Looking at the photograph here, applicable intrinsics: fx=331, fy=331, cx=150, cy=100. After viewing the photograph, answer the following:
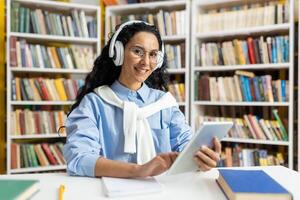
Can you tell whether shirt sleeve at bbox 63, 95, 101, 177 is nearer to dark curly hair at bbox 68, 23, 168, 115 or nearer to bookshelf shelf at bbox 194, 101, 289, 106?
dark curly hair at bbox 68, 23, 168, 115

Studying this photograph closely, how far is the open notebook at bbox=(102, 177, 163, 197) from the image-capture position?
0.88m

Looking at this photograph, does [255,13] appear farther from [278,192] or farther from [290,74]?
[278,192]

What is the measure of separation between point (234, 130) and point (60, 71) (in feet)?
5.56

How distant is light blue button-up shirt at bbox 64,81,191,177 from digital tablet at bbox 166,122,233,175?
30 cm

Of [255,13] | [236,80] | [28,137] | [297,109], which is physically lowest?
[28,137]

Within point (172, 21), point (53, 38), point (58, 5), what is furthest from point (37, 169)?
point (172, 21)

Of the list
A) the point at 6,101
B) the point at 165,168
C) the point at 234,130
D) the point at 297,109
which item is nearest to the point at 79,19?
the point at 6,101

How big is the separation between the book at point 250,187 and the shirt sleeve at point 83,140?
433mm

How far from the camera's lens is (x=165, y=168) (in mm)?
1005

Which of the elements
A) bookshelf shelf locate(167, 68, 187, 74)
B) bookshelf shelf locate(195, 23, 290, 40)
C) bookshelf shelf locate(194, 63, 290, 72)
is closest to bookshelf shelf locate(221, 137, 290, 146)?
bookshelf shelf locate(194, 63, 290, 72)

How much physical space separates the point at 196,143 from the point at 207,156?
0.28 feet

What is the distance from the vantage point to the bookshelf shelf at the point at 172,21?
10.2 feet

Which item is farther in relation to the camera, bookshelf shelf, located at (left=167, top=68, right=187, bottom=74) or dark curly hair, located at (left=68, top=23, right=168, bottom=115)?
bookshelf shelf, located at (left=167, top=68, right=187, bottom=74)

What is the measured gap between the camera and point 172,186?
98 centimetres
